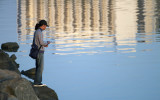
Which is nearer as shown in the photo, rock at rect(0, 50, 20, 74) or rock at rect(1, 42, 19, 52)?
rock at rect(0, 50, 20, 74)

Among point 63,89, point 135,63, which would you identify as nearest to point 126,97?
point 63,89

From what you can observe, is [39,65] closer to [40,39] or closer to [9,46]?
[40,39]

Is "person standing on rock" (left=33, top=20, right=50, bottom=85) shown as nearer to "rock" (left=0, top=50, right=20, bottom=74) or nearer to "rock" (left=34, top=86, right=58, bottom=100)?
"rock" (left=34, top=86, right=58, bottom=100)

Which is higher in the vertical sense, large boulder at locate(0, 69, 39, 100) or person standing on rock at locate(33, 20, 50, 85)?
person standing on rock at locate(33, 20, 50, 85)

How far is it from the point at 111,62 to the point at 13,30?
2039cm

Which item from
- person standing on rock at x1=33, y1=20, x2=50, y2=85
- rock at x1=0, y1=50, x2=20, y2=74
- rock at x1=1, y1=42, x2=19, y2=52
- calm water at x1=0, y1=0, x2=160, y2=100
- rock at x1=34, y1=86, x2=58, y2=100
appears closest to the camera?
rock at x1=34, y1=86, x2=58, y2=100

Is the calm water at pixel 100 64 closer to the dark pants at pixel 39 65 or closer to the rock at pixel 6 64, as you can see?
the dark pants at pixel 39 65

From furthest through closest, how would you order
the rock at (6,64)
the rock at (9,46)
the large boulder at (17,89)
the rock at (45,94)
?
the rock at (9,46), the rock at (6,64), the rock at (45,94), the large boulder at (17,89)

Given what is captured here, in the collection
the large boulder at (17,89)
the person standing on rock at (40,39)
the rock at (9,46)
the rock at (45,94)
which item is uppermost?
the person standing on rock at (40,39)

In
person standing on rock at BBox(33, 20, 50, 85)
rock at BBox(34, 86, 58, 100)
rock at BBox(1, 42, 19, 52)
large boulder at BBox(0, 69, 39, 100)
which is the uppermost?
person standing on rock at BBox(33, 20, 50, 85)

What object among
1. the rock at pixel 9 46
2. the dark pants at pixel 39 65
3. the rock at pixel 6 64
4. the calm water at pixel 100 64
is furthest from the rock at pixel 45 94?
the rock at pixel 9 46

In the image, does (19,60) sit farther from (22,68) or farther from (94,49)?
(94,49)

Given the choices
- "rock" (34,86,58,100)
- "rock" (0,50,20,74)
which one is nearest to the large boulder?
"rock" (34,86,58,100)

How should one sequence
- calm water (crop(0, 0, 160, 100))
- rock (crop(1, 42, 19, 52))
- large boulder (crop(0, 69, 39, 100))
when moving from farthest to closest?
1. rock (crop(1, 42, 19, 52))
2. calm water (crop(0, 0, 160, 100))
3. large boulder (crop(0, 69, 39, 100))
